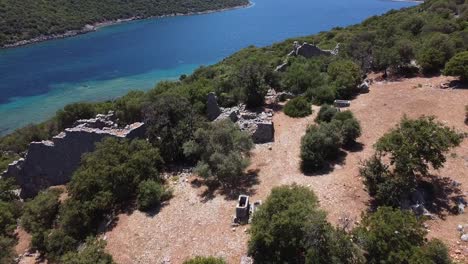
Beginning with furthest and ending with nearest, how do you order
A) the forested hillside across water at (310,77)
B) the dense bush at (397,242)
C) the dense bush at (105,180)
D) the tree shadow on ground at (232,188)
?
1. the forested hillside across water at (310,77)
2. the tree shadow on ground at (232,188)
3. the dense bush at (105,180)
4. the dense bush at (397,242)

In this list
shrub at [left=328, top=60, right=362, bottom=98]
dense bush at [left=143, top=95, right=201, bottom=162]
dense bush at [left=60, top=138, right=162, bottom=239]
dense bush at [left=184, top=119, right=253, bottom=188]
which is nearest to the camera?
dense bush at [left=60, top=138, right=162, bottom=239]

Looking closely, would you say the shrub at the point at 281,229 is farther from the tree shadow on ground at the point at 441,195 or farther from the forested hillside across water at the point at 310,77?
the forested hillside across water at the point at 310,77

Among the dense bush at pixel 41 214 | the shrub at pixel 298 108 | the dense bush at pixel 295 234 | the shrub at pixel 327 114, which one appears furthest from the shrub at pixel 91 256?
the shrub at pixel 298 108

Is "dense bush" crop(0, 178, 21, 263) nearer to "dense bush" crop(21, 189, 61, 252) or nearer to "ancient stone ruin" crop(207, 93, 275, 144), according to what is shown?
"dense bush" crop(21, 189, 61, 252)

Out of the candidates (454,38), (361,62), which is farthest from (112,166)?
(454,38)

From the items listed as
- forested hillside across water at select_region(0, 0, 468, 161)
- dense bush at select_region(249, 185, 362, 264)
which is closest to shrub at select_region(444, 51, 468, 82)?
forested hillside across water at select_region(0, 0, 468, 161)

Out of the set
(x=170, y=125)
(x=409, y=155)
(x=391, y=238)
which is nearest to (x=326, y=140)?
(x=409, y=155)
